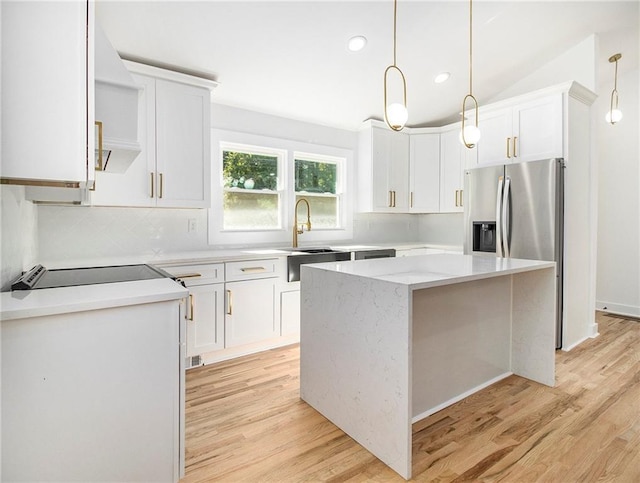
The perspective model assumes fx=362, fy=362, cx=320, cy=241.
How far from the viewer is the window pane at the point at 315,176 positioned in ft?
13.8

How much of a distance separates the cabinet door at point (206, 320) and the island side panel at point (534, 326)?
229 cm

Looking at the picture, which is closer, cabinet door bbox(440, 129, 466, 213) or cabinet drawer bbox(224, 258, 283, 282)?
cabinet drawer bbox(224, 258, 283, 282)

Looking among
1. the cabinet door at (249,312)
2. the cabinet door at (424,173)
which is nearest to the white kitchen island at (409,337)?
the cabinet door at (249,312)

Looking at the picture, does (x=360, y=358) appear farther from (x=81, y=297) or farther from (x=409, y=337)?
(x=81, y=297)

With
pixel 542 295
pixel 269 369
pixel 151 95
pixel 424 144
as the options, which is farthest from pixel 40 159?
pixel 424 144

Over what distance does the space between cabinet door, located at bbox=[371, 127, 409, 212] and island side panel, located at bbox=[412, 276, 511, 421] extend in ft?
6.87

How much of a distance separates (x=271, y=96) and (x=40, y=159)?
9.34 ft

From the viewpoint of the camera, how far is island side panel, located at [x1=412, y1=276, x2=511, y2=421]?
6.98 feet

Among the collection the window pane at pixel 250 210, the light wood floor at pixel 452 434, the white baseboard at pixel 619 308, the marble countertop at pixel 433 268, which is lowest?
the light wood floor at pixel 452 434

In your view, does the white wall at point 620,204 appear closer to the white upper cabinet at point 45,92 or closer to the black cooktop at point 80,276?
the black cooktop at point 80,276

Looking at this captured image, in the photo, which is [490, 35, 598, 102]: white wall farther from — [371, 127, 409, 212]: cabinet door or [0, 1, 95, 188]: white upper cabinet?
[0, 1, 95, 188]: white upper cabinet

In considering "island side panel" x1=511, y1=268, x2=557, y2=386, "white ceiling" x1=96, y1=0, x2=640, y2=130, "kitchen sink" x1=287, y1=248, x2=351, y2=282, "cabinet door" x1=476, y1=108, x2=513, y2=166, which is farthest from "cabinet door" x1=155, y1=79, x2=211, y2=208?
"cabinet door" x1=476, y1=108, x2=513, y2=166

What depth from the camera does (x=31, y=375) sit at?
4.06 feet

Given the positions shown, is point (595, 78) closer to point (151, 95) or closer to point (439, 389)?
point (439, 389)
